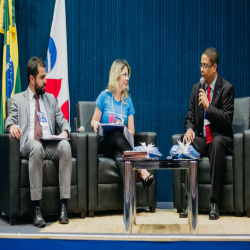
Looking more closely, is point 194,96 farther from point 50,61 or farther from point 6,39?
point 6,39

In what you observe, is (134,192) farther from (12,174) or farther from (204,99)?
(204,99)

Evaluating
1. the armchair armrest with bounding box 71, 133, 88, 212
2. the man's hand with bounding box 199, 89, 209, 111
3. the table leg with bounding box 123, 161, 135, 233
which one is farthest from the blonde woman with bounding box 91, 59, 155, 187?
the table leg with bounding box 123, 161, 135, 233

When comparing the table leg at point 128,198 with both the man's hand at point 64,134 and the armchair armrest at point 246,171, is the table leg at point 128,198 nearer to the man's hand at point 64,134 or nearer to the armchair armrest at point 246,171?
the man's hand at point 64,134

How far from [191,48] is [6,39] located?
1823 mm

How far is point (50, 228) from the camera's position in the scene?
9.16 feet

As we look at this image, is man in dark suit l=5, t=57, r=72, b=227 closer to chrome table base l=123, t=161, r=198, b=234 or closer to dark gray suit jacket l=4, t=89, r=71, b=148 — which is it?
dark gray suit jacket l=4, t=89, r=71, b=148

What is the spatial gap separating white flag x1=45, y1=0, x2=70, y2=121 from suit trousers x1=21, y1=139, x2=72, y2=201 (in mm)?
979

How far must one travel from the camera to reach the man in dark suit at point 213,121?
10.3 ft

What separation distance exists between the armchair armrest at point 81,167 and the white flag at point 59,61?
3.02 feet

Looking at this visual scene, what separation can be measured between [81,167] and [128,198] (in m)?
0.83

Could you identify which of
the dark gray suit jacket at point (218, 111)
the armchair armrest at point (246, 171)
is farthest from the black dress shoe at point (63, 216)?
the armchair armrest at point (246, 171)

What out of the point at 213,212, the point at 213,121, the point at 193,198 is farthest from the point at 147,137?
the point at 193,198

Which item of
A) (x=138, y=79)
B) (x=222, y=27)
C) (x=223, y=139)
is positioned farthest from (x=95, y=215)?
(x=222, y=27)

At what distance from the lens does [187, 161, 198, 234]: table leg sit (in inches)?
97.5
